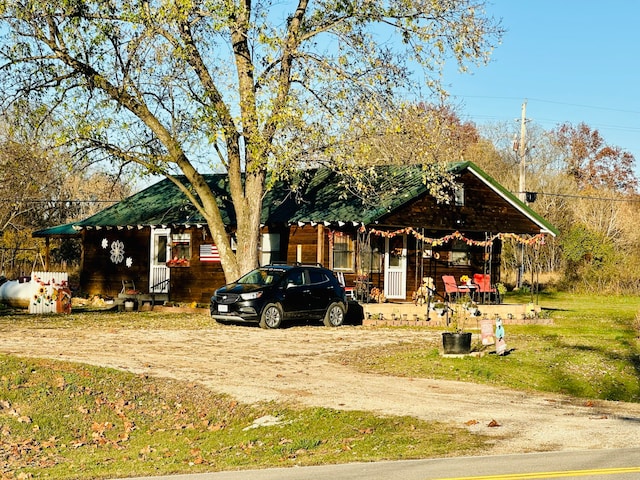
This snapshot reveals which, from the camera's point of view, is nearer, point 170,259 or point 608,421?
point 608,421

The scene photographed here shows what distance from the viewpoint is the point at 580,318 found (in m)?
32.9

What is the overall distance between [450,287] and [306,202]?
19.6 ft

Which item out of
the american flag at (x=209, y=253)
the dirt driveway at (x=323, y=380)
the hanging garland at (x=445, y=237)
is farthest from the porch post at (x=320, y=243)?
the dirt driveway at (x=323, y=380)

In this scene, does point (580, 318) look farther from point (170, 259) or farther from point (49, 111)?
point (49, 111)

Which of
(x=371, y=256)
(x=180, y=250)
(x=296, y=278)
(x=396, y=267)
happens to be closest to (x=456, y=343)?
(x=296, y=278)

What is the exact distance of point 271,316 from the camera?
87.6ft

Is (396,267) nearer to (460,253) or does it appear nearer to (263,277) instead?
(460,253)

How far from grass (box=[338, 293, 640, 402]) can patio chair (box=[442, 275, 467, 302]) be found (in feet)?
20.6

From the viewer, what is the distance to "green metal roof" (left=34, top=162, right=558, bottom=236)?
32.9 meters

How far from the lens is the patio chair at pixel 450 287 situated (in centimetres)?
3369

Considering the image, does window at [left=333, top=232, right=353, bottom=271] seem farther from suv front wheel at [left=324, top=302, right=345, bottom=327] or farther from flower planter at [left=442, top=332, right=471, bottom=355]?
flower planter at [left=442, top=332, right=471, bottom=355]

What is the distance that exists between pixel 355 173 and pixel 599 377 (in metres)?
10.1

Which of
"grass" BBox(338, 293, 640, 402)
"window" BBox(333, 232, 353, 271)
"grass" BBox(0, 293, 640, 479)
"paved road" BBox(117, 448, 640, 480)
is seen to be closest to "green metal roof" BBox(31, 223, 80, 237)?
"window" BBox(333, 232, 353, 271)

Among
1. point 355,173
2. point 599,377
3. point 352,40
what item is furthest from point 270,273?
point 599,377
